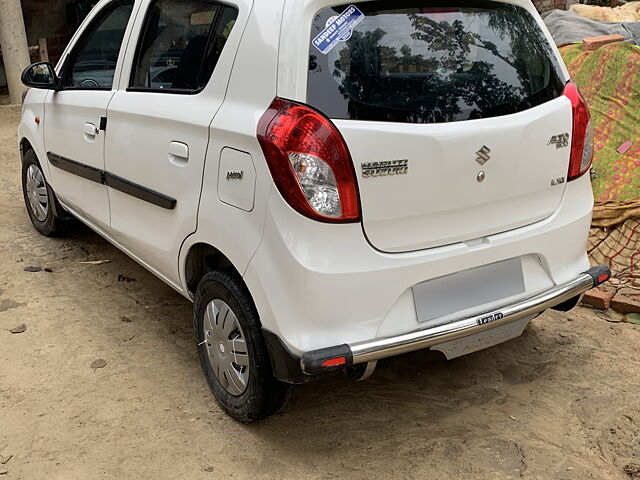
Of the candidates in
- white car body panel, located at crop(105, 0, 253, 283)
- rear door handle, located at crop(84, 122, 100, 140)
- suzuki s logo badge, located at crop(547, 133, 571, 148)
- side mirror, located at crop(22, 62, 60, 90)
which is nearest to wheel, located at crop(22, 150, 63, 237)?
Result: side mirror, located at crop(22, 62, 60, 90)

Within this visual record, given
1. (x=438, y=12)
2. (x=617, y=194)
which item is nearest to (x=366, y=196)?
(x=438, y=12)

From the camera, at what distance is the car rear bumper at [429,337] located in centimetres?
235

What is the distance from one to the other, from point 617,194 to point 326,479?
2914 millimetres

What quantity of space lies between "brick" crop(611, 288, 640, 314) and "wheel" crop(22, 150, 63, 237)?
3.55m

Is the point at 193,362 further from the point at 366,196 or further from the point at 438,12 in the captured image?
the point at 438,12

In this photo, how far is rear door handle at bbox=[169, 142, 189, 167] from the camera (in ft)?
9.48

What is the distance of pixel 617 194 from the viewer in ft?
14.9

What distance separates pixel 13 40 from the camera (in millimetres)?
9234

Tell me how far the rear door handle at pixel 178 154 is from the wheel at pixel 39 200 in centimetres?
205

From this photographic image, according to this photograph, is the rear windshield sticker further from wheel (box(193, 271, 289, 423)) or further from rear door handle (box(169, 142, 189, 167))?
wheel (box(193, 271, 289, 423))

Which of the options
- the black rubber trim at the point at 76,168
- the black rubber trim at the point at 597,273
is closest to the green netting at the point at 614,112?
the black rubber trim at the point at 597,273

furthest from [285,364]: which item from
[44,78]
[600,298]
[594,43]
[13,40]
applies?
[13,40]

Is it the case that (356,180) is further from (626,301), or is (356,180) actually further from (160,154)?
(626,301)

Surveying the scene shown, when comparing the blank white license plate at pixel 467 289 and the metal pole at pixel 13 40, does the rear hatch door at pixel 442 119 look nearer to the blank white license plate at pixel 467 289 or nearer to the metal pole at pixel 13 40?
the blank white license plate at pixel 467 289
